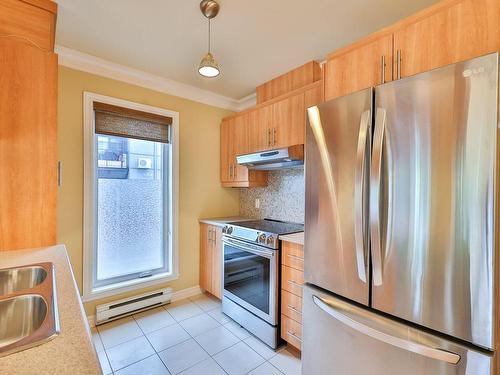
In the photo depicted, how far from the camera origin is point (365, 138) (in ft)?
4.05

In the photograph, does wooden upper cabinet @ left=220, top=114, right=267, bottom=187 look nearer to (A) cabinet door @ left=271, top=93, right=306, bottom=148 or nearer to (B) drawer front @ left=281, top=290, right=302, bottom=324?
(A) cabinet door @ left=271, top=93, right=306, bottom=148

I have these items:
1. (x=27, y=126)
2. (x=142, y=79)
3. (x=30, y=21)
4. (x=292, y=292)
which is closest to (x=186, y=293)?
(x=292, y=292)

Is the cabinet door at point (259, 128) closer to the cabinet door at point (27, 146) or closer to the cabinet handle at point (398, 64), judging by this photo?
the cabinet handle at point (398, 64)

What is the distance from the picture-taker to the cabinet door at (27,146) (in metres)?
1.32

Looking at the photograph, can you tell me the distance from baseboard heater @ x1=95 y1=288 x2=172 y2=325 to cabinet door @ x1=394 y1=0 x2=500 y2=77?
289 cm

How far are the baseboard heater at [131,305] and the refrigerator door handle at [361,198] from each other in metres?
2.24

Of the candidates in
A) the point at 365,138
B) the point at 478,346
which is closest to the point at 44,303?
the point at 365,138

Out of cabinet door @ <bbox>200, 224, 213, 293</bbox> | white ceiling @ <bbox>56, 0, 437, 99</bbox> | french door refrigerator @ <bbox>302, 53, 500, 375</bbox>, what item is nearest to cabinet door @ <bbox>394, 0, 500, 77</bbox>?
french door refrigerator @ <bbox>302, 53, 500, 375</bbox>

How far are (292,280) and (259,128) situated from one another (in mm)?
1549

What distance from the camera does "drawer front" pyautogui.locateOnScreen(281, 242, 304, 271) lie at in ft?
6.05

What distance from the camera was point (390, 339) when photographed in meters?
1.12

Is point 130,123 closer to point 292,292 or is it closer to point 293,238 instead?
point 293,238

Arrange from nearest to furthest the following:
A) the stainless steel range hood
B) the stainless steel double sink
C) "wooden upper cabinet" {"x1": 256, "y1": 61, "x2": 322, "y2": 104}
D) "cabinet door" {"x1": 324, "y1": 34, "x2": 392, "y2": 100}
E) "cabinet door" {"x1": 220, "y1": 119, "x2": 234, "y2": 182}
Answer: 1. the stainless steel double sink
2. "cabinet door" {"x1": 324, "y1": 34, "x2": 392, "y2": 100}
3. the stainless steel range hood
4. "wooden upper cabinet" {"x1": 256, "y1": 61, "x2": 322, "y2": 104}
5. "cabinet door" {"x1": 220, "y1": 119, "x2": 234, "y2": 182}

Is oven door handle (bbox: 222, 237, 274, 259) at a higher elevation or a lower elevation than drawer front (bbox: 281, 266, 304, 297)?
higher
